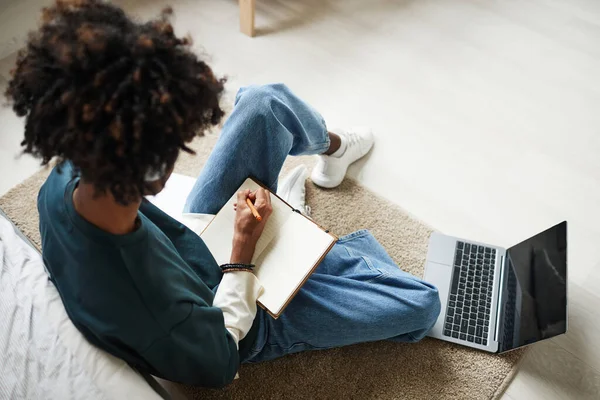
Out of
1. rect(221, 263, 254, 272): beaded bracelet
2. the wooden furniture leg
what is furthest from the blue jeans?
the wooden furniture leg

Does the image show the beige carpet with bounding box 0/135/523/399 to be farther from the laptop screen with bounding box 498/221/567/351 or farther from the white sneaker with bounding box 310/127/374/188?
the white sneaker with bounding box 310/127/374/188

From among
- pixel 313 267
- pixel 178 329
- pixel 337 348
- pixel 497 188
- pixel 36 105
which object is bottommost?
pixel 337 348

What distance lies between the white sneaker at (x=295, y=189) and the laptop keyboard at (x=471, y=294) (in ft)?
1.40

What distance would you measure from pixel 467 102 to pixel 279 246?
3.32 ft

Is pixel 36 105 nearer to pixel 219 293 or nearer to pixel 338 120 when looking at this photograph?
pixel 219 293

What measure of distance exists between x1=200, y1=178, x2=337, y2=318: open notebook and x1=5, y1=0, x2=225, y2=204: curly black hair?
413mm

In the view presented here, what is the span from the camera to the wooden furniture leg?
5.89ft

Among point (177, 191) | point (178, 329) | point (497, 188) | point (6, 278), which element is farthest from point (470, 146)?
point (6, 278)

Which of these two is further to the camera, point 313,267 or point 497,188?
point 497,188

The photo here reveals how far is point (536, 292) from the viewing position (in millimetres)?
1145

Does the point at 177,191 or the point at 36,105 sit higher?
the point at 36,105

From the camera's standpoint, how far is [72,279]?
2.29 ft

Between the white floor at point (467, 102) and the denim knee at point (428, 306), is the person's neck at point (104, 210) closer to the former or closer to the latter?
the denim knee at point (428, 306)

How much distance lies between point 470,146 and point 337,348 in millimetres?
780
